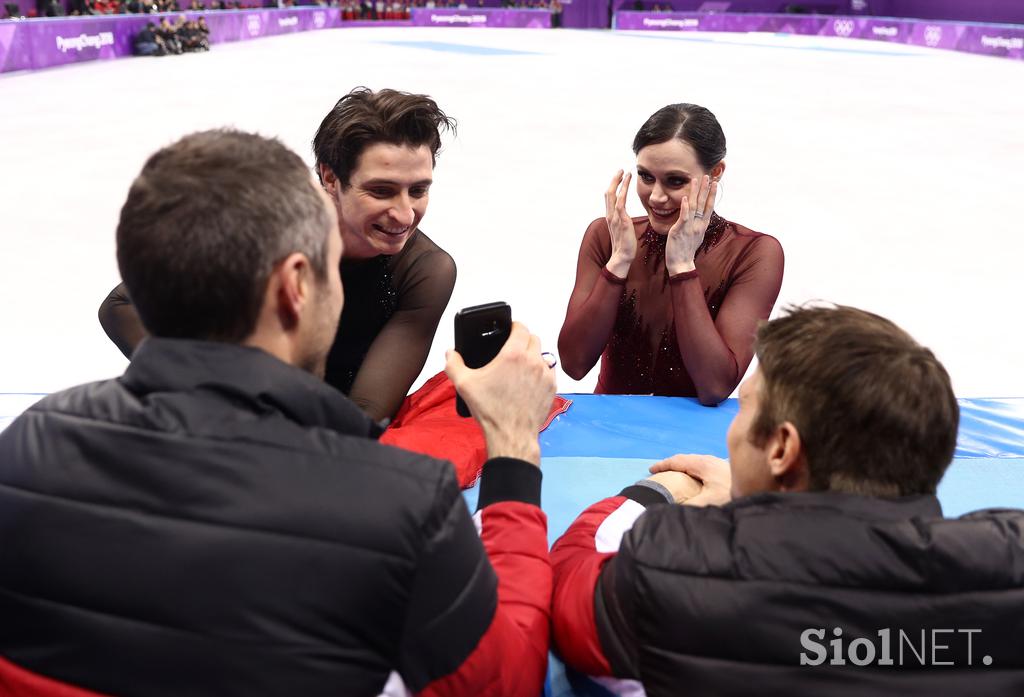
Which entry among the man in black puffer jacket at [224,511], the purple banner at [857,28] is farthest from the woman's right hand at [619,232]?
the purple banner at [857,28]

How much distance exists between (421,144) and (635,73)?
13014mm

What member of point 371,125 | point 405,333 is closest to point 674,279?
point 405,333

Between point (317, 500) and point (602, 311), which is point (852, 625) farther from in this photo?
point (602, 311)

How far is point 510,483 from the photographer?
1378mm

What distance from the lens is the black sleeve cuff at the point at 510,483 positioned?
1373mm

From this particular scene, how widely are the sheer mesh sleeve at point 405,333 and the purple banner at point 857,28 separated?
19.3 m

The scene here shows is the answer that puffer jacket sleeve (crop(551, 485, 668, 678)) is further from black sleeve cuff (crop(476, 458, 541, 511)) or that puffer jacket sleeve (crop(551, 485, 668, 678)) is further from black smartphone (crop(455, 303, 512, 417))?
black smartphone (crop(455, 303, 512, 417))

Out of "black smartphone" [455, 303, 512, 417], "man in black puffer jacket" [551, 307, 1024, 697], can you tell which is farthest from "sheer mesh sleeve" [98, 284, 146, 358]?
"man in black puffer jacket" [551, 307, 1024, 697]

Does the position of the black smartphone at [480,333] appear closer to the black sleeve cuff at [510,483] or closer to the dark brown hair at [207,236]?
the black sleeve cuff at [510,483]

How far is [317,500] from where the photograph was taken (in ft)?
3.15

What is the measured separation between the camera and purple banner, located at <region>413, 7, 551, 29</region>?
93.0 ft

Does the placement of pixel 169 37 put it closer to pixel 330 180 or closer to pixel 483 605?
pixel 330 180

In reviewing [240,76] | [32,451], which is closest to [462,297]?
[32,451]

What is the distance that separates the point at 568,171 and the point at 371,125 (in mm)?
5568
